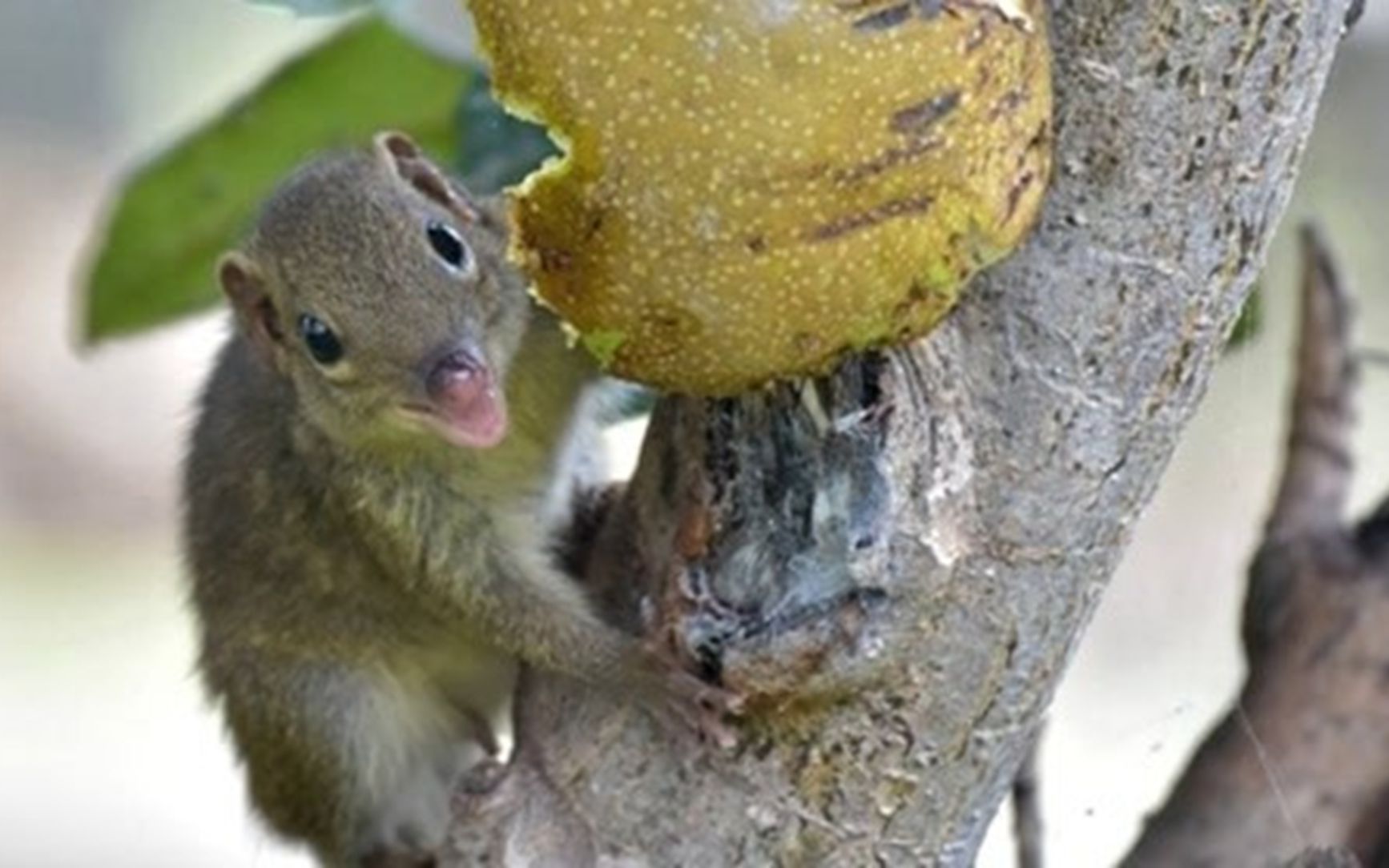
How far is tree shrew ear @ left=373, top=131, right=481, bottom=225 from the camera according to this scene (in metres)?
1.49

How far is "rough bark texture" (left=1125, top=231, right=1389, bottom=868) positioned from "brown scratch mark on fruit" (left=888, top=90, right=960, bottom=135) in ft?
1.93

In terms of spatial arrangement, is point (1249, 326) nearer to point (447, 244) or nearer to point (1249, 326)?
point (1249, 326)

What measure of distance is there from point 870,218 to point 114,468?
13.1 ft

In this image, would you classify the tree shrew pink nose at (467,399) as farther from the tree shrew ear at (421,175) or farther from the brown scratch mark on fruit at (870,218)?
the brown scratch mark on fruit at (870,218)

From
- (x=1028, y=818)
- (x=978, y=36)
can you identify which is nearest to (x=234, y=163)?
(x=1028, y=818)

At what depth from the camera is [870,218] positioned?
97cm

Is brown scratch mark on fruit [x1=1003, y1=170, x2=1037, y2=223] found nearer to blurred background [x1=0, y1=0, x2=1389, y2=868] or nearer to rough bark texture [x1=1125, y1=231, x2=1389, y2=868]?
rough bark texture [x1=1125, y1=231, x2=1389, y2=868]

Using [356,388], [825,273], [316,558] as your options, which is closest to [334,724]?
[316,558]

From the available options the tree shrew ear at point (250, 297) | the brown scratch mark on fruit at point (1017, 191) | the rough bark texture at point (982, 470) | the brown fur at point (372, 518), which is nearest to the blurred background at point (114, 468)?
the brown fur at point (372, 518)

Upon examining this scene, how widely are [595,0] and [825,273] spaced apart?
0.37 ft

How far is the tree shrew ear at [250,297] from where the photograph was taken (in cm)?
151

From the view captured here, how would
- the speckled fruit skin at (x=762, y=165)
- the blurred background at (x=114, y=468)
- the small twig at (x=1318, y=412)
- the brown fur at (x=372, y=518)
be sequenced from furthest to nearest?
the blurred background at (x=114, y=468)
the small twig at (x=1318, y=412)
the brown fur at (x=372, y=518)
the speckled fruit skin at (x=762, y=165)

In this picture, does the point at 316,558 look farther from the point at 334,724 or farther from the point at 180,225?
the point at 180,225

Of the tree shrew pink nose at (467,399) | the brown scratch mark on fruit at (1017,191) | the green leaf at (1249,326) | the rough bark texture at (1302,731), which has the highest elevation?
the brown scratch mark on fruit at (1017,191)
